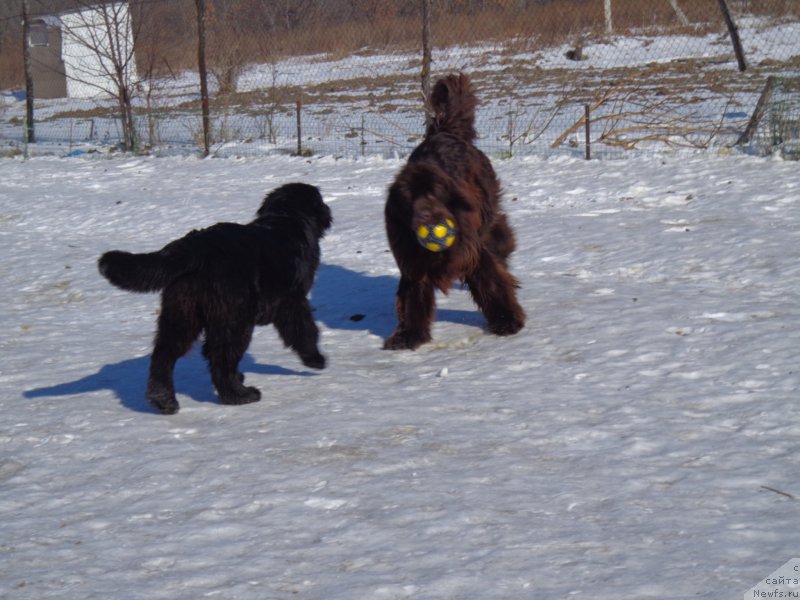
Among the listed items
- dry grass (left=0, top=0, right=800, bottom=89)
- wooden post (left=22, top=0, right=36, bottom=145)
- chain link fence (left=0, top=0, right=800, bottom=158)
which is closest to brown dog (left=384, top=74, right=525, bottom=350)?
chain link fence (left=0, top=0, right=800, bottom=158)

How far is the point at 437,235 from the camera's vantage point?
5.81 m

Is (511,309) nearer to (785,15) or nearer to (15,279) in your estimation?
(15,279)

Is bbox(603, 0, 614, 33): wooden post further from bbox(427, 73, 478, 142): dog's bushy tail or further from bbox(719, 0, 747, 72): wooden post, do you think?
bbox(427, 73, 478, 142): dog's bushy tail

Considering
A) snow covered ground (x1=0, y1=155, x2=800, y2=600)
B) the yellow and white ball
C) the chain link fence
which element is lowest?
snow covered ground (x1=0, y1=155, x2=800, y2=600)

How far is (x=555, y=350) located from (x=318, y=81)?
25020mm

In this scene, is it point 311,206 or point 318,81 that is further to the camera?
point 318,81

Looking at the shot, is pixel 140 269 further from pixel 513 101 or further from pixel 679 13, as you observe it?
pixel 679 13

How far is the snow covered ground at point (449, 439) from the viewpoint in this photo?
3.29 meters

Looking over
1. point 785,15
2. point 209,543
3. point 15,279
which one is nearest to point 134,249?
point 15,279

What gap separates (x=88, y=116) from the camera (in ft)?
96.0

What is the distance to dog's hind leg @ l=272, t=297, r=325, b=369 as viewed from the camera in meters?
5.46

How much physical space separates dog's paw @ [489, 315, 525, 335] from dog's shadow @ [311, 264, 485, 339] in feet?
1.16

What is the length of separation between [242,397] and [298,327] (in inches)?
21.3

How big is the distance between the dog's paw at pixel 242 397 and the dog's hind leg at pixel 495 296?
189cm
